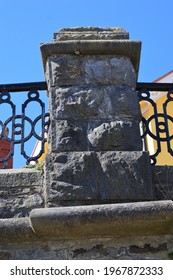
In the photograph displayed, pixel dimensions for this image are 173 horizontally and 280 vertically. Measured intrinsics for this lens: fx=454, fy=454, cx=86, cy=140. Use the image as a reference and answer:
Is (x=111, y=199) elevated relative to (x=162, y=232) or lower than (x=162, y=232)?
elevated

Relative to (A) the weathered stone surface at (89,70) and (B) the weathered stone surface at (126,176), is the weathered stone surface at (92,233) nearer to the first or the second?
(B) the weathered stone surface at (126,176)

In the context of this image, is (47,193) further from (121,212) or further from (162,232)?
(162,232)

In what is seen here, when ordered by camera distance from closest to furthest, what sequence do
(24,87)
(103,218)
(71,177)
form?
1. (103,218)
2. (71,177)
3. (24,87)

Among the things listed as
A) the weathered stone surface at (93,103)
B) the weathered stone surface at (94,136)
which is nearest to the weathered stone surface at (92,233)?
the weathered stone surface at (94,136)

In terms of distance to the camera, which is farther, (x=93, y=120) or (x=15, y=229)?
(x=93, y=120)

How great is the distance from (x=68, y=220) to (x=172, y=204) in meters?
0.66

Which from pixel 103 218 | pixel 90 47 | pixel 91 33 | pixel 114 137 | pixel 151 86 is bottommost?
pixel 103 218

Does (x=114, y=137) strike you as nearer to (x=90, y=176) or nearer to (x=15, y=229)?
(x=90, y=176)

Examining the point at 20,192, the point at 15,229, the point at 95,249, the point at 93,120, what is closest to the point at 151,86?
the point at 93,120

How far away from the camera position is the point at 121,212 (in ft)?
9.37

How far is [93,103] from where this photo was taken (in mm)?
3490

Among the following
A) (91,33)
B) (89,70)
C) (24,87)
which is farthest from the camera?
(24,87)

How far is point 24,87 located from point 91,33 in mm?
735
